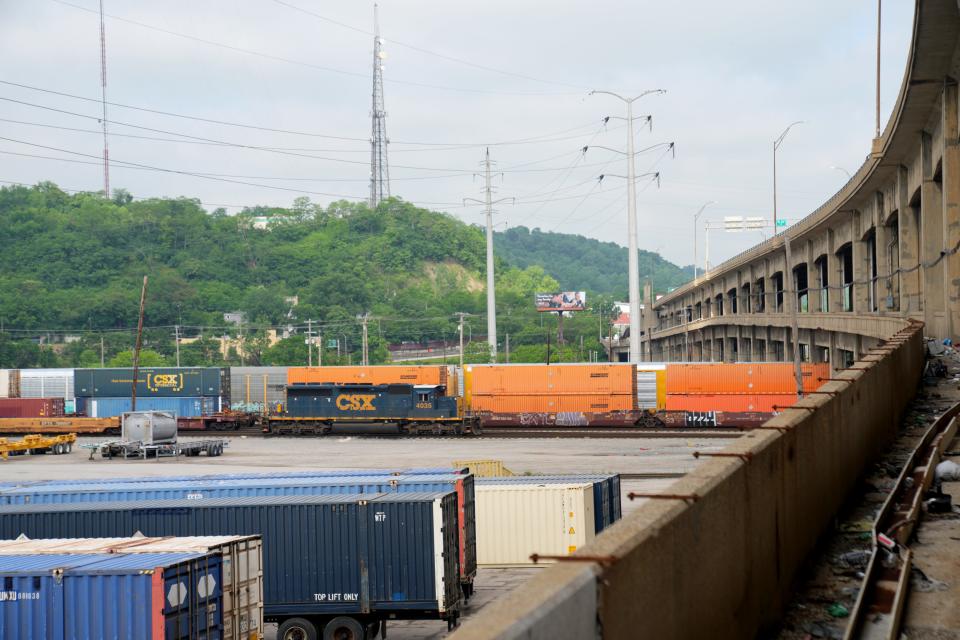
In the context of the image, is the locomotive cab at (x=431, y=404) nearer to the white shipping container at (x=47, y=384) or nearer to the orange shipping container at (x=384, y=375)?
the orange shipping container at (x=384, y=375)

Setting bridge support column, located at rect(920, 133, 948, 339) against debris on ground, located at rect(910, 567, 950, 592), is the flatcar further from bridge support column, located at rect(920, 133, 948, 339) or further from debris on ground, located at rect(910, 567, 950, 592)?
debris on ground, located at rect(910, 567, 950, 592)

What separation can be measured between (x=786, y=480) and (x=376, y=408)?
1996 inches

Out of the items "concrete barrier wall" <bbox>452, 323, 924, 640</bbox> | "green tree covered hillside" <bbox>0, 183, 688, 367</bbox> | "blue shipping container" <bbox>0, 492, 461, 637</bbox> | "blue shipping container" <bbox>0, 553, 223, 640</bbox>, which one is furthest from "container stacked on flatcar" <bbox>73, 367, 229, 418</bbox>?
"concrete barrier wall" <bbox>452, 323, 924, 640</bbox>

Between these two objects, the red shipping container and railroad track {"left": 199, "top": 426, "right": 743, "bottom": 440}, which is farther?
the red shipping container

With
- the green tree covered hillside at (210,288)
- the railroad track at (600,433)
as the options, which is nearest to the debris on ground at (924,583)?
the railroad track at (600,433)

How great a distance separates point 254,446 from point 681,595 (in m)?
53.2

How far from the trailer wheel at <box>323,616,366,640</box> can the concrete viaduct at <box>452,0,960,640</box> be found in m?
10.6

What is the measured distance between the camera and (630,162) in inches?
2810

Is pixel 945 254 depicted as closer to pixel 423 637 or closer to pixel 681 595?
pixel 423 637

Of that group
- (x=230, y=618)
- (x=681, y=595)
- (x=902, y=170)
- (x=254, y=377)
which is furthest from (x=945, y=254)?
(x=254, y=377)

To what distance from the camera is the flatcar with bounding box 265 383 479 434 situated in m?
58.6

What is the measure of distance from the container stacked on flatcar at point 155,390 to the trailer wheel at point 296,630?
48.7 metres

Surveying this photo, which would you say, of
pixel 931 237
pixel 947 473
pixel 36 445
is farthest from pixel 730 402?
pixel 947 473

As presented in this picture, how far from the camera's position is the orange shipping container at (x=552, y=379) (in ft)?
190
